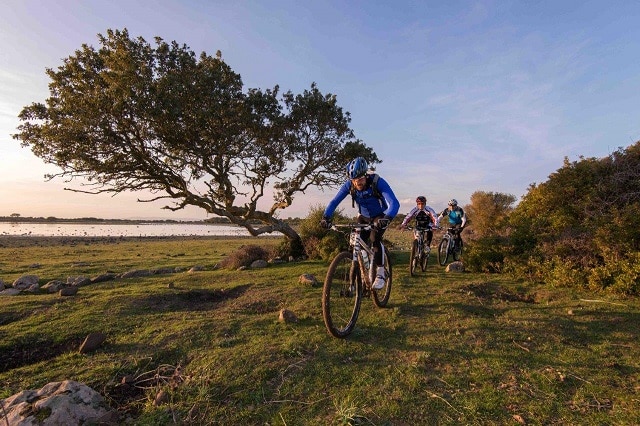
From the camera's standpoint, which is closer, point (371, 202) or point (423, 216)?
point (371, 202)

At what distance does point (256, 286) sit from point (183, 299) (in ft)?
6.33

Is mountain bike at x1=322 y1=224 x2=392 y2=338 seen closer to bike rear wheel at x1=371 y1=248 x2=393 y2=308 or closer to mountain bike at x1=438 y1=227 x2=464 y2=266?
bike rear wheel at x1=371 y1=248 x2=393 y2=308

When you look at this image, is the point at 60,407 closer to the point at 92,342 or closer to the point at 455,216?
the point at 92,342

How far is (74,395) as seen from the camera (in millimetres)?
3180

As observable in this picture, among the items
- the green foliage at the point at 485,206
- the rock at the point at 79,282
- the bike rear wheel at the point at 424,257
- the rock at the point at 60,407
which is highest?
the green foliage at the point at 485,206

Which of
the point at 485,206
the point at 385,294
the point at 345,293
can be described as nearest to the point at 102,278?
the point at 345,293

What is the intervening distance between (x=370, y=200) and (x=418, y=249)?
201 inches

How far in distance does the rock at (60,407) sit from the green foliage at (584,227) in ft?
31.4

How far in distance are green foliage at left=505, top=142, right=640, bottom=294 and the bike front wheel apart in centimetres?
607

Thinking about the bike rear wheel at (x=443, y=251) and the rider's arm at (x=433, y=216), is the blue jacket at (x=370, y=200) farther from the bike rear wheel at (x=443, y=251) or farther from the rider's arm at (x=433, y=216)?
the bike rear wheel at (x=443, y=251)

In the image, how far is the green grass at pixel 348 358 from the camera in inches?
126

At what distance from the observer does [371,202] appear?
601cm

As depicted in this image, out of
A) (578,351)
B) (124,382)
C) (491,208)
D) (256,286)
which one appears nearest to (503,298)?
(578,351)

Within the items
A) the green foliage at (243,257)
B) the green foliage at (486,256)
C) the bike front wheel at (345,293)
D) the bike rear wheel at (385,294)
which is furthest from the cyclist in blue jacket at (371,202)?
the green foliage at (243,257)
